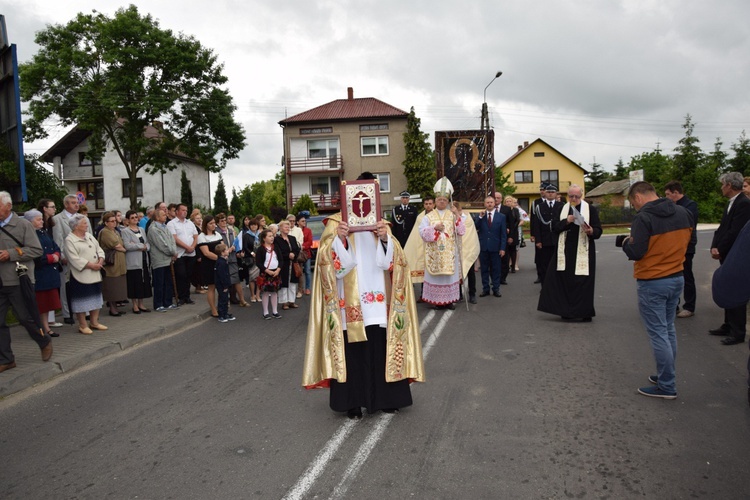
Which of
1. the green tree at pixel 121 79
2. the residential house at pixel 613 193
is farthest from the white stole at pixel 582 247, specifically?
the residential house at pixel 613 193

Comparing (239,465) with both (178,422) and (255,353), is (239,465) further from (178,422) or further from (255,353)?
(255,353)

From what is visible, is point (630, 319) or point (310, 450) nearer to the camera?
point (310, 450)

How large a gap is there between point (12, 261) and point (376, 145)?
40714mm

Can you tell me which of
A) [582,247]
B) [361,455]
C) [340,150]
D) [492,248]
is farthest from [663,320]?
[340,150]

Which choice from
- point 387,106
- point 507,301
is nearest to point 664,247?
point 507,301

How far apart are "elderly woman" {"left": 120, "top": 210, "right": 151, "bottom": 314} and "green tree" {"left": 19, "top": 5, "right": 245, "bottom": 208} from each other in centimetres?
1845

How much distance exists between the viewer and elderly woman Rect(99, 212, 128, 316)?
10.0 m

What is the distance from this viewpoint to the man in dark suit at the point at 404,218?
13.2 metres

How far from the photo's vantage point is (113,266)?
10.1 meters

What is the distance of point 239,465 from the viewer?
13.8ft

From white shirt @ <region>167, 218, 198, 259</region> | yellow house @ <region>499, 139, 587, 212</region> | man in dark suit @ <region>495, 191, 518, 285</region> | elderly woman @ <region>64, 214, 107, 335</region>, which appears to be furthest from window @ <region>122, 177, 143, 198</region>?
elderly woman @ <region>64, 214, 107, 335</region>

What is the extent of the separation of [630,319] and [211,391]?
6.46 meters

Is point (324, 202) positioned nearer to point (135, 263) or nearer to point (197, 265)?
point (197, 265)

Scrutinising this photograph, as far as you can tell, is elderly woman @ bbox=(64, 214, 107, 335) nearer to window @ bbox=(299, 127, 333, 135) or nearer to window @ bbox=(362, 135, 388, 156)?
window @ bbox=(362, 135, 388, 156)
